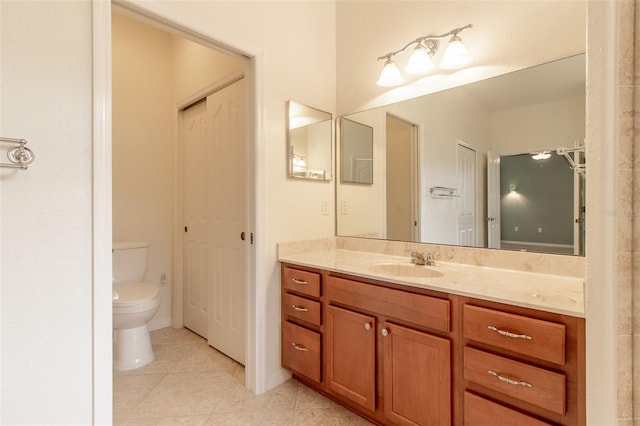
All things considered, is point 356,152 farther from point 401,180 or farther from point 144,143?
point 144,143

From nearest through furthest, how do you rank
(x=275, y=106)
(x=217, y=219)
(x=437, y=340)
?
(x=437, y=340)
(x=275, y=106)
(x=217, y=219)

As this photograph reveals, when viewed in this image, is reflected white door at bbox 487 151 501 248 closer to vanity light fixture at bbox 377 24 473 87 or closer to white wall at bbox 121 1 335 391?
vanity light fixture at bbox 377 24 473 87

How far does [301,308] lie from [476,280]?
38.7 inches

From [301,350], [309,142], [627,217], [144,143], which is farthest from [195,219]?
[627,217]

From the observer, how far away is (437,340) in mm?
1271

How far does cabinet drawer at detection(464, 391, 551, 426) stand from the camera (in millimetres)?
1059

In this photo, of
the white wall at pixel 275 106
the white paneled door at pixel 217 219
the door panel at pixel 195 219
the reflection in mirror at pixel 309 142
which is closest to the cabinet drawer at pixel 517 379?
the white wall at pixel 275 106

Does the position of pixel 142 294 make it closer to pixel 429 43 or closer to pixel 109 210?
pixel 109 210

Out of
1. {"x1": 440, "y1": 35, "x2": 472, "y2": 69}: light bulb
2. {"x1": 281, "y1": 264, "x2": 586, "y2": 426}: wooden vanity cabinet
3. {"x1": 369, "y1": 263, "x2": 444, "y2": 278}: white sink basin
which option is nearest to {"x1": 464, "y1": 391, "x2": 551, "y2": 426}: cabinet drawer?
{"x1": 281, "y1": 264, "x2": 586, "y2": 426}: wooden vanity cabinet

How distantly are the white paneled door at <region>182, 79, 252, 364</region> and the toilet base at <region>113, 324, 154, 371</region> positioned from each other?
478mm

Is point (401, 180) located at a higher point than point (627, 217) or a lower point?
higher

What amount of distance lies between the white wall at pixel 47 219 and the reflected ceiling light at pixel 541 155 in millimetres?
2011

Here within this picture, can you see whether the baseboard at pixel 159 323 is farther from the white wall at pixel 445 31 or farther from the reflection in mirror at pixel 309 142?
the white wall at pixel 445 31

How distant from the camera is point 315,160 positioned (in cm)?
220
